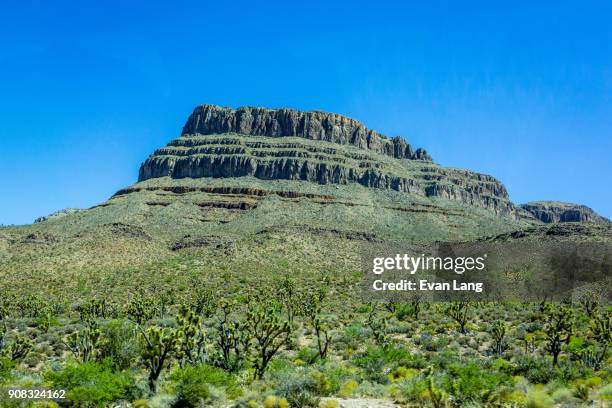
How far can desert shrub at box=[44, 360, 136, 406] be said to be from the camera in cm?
1630

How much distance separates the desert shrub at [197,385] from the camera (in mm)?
15875

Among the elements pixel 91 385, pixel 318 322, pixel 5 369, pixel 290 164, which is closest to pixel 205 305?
pixel 318 322

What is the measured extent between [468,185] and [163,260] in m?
129

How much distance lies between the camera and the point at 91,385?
16953 mm

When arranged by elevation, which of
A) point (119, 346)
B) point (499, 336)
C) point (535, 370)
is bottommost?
point (535, 370)

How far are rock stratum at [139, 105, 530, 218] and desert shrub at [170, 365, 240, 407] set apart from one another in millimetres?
120998

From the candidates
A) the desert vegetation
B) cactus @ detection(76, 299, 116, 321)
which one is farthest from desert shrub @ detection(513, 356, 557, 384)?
cactus @ detection(76, 299, 116, 321)

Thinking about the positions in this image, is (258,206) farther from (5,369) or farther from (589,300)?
(5,369)

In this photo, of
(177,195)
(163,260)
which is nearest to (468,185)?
(177,195)

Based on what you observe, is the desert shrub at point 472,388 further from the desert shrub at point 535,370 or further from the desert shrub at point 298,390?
the desert shrub at point 535,370

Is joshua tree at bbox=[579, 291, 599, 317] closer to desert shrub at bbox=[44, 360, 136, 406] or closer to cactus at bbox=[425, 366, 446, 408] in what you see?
cactus at bbox=[425, 366, 446, 408]

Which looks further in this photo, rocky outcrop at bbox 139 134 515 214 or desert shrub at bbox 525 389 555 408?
rocky outcrop at bbox 139 134 515 214

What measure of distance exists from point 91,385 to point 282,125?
154 meters

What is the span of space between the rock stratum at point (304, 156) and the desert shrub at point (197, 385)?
121 m
